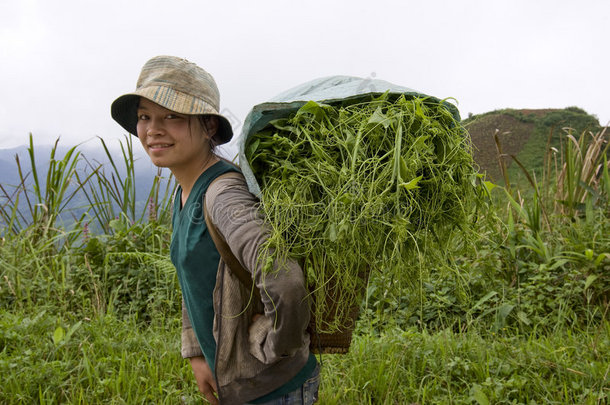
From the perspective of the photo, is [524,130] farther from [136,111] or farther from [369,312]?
[136,111]

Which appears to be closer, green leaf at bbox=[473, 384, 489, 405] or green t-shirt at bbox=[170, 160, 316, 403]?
green t-shirt at bbox=[170, 160, 316, 403]

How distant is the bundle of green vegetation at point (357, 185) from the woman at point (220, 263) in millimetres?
76

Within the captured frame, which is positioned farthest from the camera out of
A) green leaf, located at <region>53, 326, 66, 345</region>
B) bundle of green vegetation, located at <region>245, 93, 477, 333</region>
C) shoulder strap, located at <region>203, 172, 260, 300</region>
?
green leaf, located at <region>53, 326, 66, 345</region>

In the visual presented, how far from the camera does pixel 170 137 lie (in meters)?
1.41

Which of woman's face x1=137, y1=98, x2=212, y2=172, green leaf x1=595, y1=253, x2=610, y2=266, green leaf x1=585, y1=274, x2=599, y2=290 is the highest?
woman's face x1=137, y1=98, x2=212, y2=172

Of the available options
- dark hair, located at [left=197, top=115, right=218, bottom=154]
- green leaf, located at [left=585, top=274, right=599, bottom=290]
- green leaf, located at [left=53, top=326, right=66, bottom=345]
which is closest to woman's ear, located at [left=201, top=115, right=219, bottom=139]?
dark hair, located at [left=197, top=115, right=218, bottom=154]

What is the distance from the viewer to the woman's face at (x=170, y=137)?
1401 mm

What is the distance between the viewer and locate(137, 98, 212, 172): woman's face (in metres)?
1.40

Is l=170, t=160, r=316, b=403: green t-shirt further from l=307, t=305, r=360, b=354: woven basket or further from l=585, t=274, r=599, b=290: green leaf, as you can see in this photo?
l=585, t=274, r=599, b=290: green leaf

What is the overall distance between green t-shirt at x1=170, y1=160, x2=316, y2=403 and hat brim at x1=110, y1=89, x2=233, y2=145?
0.14 metres

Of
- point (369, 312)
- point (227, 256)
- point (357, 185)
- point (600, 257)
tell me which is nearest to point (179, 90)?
point (227, 256)

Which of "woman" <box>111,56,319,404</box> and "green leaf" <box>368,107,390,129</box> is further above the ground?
"green leaf" <box>368,107,390,129</box>

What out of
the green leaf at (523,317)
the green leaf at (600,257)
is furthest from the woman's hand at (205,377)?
the green leaf at (600,257)

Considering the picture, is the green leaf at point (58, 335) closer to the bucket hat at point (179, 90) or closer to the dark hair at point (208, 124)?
the bucket hat at point (179, 90)
